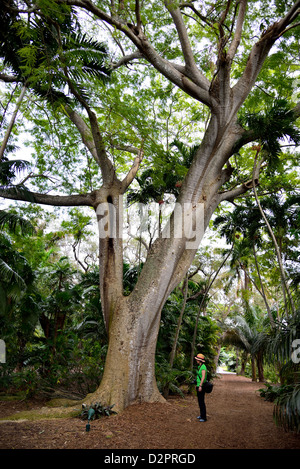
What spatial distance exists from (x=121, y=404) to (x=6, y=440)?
82.1 inches

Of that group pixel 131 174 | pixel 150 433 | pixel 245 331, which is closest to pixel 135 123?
pixel 131 174

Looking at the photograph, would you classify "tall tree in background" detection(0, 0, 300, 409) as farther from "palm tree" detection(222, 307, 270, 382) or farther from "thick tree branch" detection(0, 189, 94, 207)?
"palm tree" detection(222, 307, 270, 382)

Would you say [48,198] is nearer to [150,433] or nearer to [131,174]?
[131,174]

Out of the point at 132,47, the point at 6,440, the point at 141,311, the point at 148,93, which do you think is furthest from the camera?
the point at 148,93

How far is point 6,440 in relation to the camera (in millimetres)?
3693

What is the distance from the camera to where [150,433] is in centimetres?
426

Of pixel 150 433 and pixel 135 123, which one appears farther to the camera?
pixel 135 123

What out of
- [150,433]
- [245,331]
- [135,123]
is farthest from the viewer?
[245,331]

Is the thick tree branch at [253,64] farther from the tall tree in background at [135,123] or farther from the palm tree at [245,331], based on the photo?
the palm tree at [245,331]

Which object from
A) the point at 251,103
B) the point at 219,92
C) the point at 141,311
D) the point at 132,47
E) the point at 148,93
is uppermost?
the point at 132,47

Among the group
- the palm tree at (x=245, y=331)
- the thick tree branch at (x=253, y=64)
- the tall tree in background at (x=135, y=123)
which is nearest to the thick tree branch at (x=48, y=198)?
the tall tree in background at (x=135, y=123)

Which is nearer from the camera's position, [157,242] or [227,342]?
[157,242]
